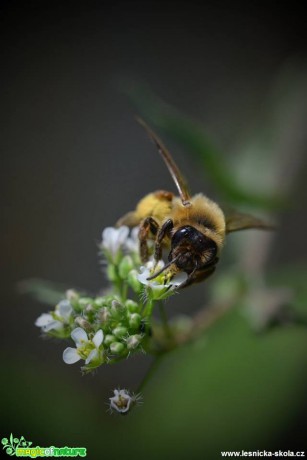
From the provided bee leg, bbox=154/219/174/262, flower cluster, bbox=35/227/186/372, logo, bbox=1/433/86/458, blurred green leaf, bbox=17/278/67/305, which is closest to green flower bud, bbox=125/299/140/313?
flower cluster, bbox=35/227/186/372

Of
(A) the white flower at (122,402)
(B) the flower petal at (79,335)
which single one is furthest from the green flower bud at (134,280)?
(A) the white flower at (122,402)

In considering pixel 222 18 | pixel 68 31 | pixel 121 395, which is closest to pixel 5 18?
pixel 68 31

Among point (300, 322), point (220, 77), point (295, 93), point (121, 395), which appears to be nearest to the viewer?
point (121, 395)

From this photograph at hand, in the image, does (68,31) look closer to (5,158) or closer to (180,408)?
(5,158)

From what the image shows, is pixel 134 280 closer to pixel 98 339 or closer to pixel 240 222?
pixel 98 339

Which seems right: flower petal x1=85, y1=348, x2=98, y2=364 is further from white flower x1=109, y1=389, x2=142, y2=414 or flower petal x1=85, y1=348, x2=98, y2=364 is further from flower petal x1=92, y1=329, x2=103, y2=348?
white flower x1=109, y1=389, x2=142, y2=414

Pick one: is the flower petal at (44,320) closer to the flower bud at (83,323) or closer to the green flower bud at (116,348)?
the flower bud at (83,323)

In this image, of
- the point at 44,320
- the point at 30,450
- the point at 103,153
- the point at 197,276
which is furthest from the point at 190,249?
the point at 103,153
